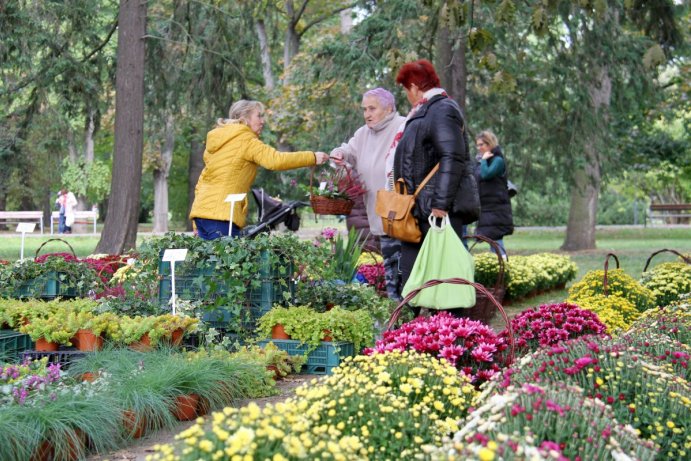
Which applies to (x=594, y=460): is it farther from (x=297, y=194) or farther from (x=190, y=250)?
(x=297, y=194)

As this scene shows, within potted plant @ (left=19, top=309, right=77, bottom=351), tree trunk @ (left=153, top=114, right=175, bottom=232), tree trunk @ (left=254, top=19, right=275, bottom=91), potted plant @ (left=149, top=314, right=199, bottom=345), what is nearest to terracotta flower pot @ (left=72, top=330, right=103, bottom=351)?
potted plant @ (left=19, top=309, right=77, bottom=351)

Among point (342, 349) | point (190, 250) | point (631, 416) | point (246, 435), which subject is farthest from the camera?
point (190, 250)

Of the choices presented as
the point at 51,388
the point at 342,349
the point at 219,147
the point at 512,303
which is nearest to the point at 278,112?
the point at 512,303

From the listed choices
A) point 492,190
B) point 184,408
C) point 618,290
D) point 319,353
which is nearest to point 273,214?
point 319,353

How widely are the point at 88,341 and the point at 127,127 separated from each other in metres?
7.56

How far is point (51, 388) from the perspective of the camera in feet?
14.6

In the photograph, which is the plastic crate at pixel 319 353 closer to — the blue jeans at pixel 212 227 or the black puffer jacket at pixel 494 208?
the blue jeans at pixel 212 227

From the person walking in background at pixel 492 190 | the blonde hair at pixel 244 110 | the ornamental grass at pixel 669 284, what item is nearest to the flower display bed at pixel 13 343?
the blonde hair at pixel 244 110

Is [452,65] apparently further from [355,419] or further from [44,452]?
[355,419]

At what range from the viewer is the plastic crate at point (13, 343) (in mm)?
6094

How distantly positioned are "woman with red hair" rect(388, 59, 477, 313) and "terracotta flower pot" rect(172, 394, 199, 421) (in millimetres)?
2228

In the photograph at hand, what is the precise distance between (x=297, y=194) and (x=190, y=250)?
17493mm

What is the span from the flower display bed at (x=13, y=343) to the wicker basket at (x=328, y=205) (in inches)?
87.0

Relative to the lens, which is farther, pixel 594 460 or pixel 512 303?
pixel 512 303
